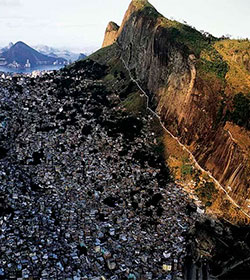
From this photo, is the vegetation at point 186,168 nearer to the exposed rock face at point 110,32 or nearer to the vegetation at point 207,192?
the vegetation at point 207,192

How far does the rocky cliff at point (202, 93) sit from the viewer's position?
21.9 meters

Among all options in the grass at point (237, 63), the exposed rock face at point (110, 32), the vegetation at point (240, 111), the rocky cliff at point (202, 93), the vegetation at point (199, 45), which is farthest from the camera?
the exposed rock face at point (110, 32)

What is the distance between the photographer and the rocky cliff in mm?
21859

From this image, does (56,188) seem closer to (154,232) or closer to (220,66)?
(154,232)

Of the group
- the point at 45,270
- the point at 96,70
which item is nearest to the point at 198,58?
the point at 45,270

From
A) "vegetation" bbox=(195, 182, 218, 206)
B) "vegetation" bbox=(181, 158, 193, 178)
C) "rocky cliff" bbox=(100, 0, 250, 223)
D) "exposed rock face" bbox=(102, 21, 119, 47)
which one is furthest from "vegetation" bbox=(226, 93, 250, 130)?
"exposed rock face" bbox=(102, 21, 119, 47)

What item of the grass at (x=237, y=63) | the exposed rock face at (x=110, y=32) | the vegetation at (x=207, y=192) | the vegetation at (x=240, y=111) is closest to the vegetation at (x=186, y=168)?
the vegetation at (x=207, y=192)

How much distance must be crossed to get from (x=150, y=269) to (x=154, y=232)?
3132 millimetres

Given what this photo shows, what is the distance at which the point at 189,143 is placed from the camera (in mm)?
26250

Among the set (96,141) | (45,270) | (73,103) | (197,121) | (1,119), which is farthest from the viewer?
(73,103)

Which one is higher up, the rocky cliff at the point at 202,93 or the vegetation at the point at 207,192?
the rocky cliff at the point at 202,93

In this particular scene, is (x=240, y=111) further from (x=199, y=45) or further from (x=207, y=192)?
(x=199, y=45)

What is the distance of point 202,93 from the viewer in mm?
25203

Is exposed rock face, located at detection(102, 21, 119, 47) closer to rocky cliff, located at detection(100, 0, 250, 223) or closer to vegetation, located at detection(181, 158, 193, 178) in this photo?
rocky cliff, located at detection(100, 0, 250, 223)
